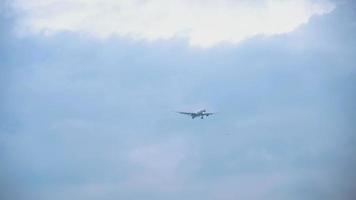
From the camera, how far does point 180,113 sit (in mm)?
64188

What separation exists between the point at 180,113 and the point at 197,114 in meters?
1.61

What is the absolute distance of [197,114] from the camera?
64062 mm
